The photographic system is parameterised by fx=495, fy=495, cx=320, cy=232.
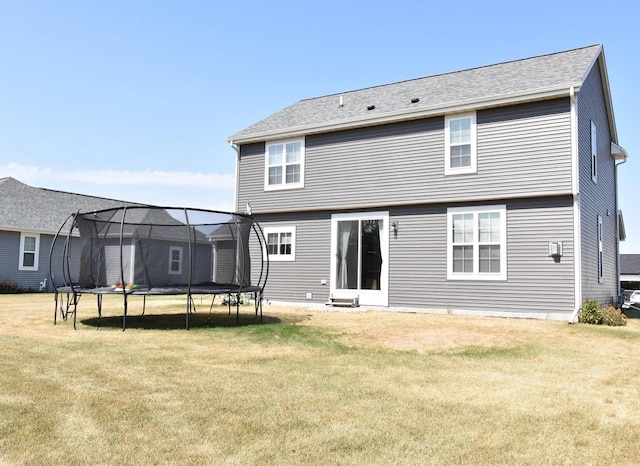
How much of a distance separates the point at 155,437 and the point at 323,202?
36.9ft

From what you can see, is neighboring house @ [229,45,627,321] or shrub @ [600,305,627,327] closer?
shrub @ [600,305,627,327]

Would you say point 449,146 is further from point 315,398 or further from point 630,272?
A: point 630,272

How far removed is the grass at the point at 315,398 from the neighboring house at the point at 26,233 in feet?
49.7

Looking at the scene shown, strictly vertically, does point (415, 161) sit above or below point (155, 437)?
above

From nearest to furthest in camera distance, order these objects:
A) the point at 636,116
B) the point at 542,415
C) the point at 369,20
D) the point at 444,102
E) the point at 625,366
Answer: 1. the point at 542,415
2. the point at 625,366
3. the point at 444,102
4. the point at 369,20
5. the point at 636,116

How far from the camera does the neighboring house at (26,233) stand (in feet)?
70.5

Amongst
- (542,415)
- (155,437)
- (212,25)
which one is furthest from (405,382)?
(212,25)

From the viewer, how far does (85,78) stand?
1512 centimetres

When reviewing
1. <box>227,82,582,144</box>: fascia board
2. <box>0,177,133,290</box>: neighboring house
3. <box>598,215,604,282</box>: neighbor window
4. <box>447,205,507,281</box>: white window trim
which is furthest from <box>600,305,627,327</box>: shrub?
<box>0,177,133,290</box>: neighboring house

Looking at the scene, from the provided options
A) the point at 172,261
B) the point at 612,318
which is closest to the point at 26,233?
the point at 172,261

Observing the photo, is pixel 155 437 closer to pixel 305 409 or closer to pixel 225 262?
pixel 305 409

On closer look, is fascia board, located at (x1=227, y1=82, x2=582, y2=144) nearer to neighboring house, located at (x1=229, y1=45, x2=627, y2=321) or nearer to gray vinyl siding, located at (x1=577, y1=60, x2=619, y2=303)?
neighboring house, located at (x1=229, y1=45, x2=627, y2=321)

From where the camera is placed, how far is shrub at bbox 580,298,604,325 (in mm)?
10703

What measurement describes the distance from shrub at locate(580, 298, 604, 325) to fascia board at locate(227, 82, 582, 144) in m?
4.75
